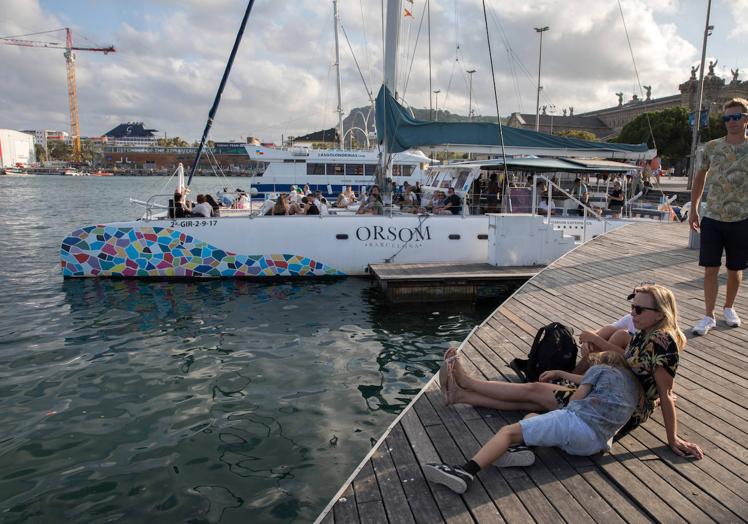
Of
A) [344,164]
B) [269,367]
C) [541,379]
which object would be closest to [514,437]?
[541,379]

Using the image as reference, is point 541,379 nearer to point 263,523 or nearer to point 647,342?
point 647,342

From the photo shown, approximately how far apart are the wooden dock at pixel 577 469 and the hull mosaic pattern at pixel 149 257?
8.98 meters

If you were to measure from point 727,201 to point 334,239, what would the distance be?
31.6 ft

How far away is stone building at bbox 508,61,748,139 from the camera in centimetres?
9031

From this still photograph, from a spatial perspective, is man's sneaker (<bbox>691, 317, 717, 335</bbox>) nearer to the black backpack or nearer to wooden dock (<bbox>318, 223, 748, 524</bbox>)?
wooden dock (<bbox>318, 223, 748, 524</bbox>)

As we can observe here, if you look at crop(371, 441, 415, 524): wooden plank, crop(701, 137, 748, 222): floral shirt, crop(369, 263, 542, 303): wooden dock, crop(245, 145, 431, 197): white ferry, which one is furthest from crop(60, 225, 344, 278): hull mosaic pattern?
crop(245, 145, 431, 197): white ferry

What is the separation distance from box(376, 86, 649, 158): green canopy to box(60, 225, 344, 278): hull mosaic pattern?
14.3 feet

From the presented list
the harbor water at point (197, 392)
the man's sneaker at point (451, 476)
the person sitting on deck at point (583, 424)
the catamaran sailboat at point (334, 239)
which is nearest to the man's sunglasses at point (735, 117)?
the person sitting on deck at point (583, 424)

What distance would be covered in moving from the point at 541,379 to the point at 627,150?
45.2ft

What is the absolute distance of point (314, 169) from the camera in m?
29.0

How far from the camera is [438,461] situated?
361cm

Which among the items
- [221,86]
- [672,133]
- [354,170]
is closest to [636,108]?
[672,133]

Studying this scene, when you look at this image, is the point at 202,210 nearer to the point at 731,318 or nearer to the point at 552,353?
the point at 552,353

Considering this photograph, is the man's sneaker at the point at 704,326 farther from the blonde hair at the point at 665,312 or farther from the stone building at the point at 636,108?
the stone building at the point at 636,108
